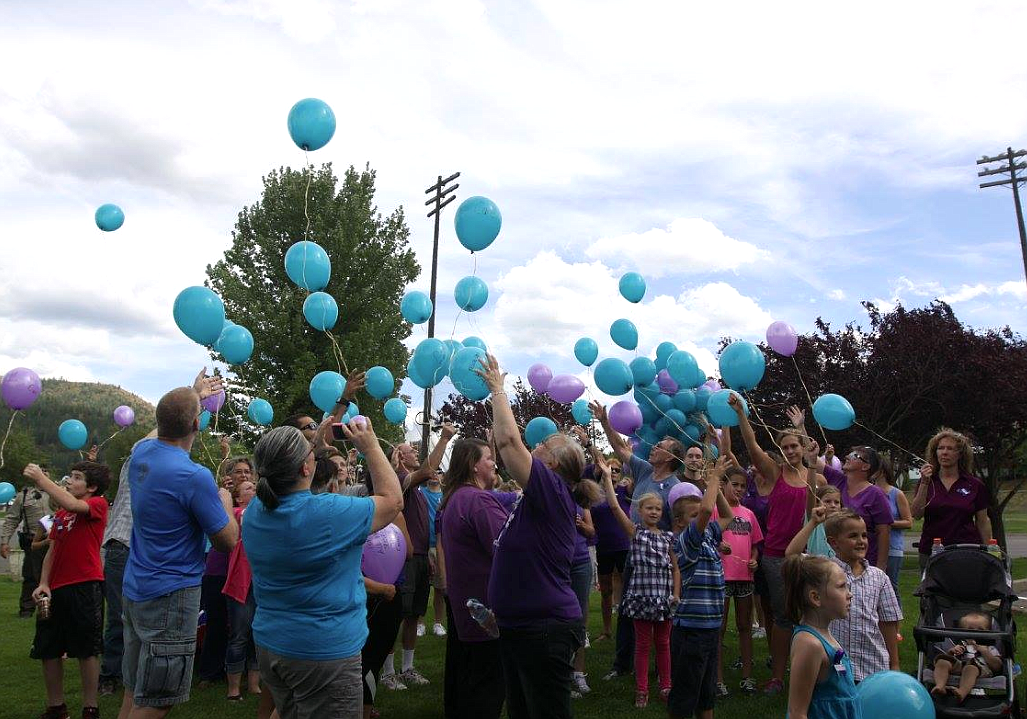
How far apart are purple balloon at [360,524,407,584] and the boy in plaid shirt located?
1.67 metres

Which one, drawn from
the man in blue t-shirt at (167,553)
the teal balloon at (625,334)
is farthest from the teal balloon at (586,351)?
the man in blue t-shirt at (167,553)

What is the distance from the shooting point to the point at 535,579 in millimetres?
3365

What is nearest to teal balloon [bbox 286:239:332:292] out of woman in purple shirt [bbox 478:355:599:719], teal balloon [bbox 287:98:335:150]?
teal balloon [bbox 287:98:335:150]

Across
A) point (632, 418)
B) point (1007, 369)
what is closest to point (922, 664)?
point (632, 418)

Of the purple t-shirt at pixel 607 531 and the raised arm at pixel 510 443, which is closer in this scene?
the raised arm at pixel 510 443

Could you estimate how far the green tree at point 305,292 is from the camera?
1922 centimetres

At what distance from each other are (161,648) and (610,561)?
4574 millimetres

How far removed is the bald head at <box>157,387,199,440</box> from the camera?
3627 mm

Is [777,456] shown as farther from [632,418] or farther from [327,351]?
[327,351]

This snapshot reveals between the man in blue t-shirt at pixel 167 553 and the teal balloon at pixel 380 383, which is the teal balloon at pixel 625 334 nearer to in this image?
the teal balloon at pixel 380 383

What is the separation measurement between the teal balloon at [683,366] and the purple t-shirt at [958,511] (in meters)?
3.72

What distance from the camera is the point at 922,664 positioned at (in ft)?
15.2

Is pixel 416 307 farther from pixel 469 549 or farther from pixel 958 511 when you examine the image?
pixel 958 511

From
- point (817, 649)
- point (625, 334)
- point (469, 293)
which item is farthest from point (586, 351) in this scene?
point (817, 649)
